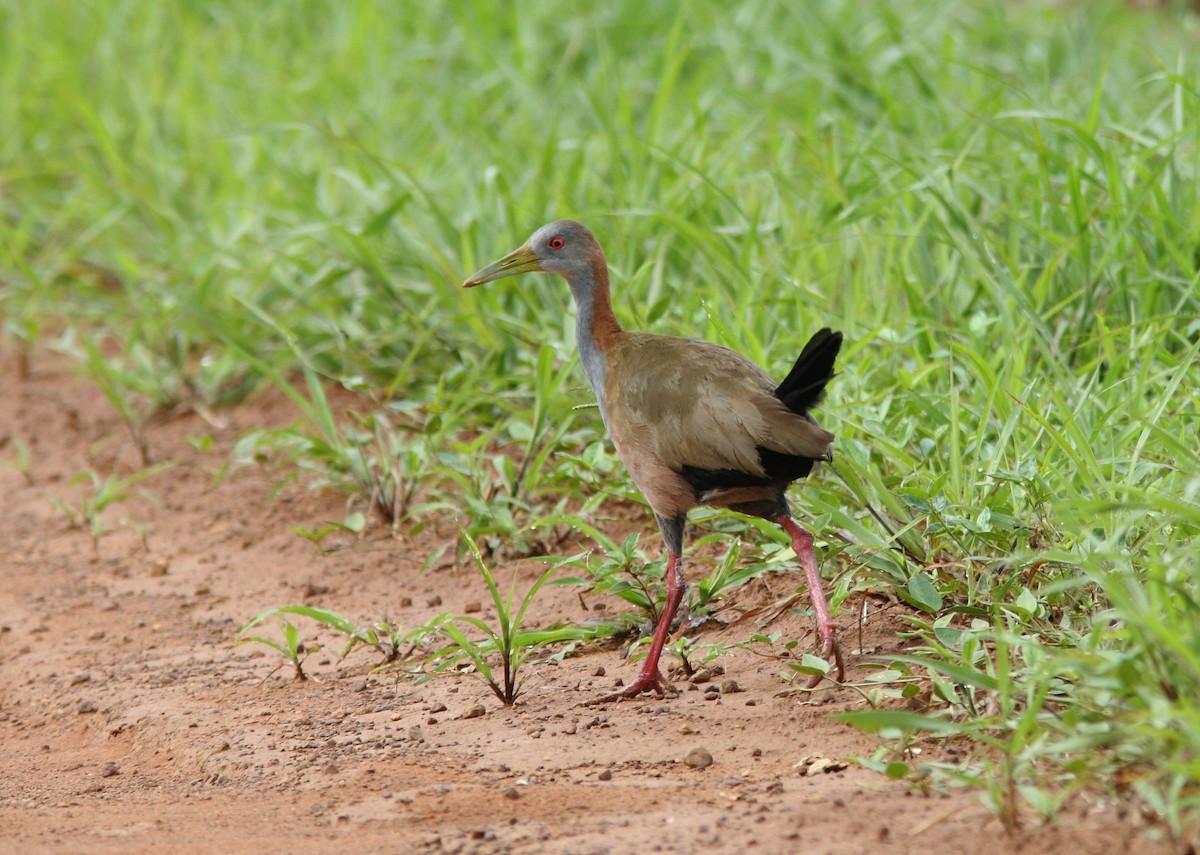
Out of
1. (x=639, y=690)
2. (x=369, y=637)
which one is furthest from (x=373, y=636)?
(x=639, y=690)

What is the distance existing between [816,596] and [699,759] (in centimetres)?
57

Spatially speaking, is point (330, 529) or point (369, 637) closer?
point (369, 637)

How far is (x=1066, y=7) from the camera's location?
363 inches

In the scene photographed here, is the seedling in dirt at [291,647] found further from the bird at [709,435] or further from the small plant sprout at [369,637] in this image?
the bird at [709,435]

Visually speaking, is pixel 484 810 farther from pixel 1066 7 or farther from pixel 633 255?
pixel 1066 7

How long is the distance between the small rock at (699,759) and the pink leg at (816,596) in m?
0.41

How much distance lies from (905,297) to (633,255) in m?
0.97

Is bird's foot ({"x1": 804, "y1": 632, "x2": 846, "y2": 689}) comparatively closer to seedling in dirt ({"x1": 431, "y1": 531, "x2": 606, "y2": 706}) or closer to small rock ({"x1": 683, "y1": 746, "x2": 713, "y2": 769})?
small rock ({"x1": 683, "y1": 746, "x2": 713, "y2": 769})

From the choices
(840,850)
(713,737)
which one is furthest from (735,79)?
(840,850)

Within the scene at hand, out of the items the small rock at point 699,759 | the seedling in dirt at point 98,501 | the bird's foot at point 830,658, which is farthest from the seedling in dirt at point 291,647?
the bird's foot at point 830,658

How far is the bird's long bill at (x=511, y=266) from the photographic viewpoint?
4316 mm

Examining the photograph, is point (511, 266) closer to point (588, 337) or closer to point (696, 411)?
point (588, 337)

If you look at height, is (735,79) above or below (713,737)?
above

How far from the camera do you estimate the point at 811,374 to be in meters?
3.39
